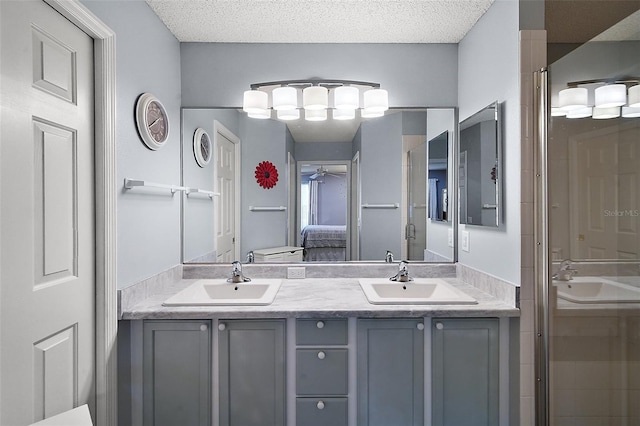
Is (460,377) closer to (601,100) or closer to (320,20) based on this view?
(601,100)

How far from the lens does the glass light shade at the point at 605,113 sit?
1342mm

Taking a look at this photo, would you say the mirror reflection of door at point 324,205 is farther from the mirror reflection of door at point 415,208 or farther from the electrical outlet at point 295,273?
the mirror reflection of door at point 415,208

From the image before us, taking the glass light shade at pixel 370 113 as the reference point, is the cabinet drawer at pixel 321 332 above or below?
below

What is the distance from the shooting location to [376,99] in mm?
2242

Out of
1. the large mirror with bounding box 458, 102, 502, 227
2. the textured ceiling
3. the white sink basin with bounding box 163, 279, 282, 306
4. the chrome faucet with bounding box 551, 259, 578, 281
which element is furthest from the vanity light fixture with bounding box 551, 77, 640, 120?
the white sink basin with bounding box 163, 279, 282, 306

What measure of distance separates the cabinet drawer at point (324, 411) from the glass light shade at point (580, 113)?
1528 millimetres

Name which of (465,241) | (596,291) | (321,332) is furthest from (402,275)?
(596,291)

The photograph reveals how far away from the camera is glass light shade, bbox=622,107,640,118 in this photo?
1.27 meters

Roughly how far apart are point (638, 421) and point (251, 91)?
2.31 metres

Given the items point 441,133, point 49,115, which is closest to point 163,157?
point 49,115

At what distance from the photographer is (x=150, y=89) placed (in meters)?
1.94

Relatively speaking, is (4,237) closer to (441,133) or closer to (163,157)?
(163,157)

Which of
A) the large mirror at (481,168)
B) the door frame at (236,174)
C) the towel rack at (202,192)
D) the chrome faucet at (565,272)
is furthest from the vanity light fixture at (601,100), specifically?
the towel rack at (202,192)

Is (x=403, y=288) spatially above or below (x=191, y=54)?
below
